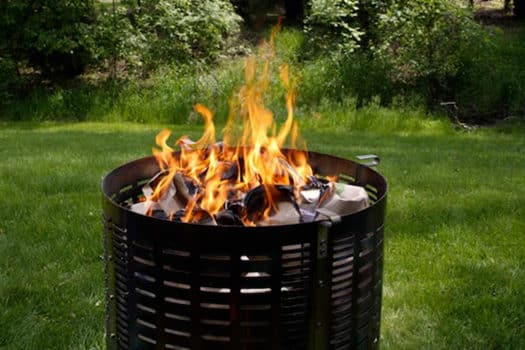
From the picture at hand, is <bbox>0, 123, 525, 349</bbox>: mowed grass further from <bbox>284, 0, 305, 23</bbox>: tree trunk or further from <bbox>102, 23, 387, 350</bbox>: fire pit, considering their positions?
<bbox>284, 0, 305, 23</bbox>: tree trunk

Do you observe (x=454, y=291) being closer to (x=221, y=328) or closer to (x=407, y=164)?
(x=221, y=328)

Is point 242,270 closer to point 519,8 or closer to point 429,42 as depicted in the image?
point 429,42

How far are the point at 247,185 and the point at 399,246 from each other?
2.02 m

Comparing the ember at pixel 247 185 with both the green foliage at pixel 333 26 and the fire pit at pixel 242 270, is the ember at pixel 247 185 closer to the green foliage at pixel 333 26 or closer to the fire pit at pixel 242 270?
the fire pit at pixel 242 270

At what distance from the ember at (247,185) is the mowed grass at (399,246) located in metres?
1.05

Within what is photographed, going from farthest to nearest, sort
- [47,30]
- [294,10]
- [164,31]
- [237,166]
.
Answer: [294,10] < [164,31] < [47,30] < [237,166]

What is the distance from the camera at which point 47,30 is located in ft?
34.1

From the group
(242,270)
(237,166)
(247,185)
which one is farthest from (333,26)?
(242,270)

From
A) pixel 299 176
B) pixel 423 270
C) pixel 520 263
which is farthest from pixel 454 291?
pixel 299 176

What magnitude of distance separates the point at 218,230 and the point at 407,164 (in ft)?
14.8

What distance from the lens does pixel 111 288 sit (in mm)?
2127

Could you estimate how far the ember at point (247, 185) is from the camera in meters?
2.20

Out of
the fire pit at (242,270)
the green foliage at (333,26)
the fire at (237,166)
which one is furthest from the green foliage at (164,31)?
the fire pit at (242,270)

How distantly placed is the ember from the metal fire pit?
0.85ft
